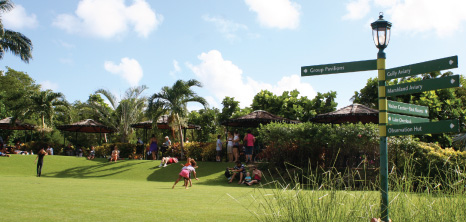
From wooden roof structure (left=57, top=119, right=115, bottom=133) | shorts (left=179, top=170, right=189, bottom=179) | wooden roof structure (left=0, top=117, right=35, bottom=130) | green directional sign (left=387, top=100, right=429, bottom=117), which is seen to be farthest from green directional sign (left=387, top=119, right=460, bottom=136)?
wooden roof structure (left=0, top=117, right=35, bottom=130)

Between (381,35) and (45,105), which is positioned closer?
(381,35)

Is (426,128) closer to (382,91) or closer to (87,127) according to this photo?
(382,91)

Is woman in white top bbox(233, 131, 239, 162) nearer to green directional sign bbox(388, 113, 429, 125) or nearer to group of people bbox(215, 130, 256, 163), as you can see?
group of people bbox(215, 130, 256, 163)

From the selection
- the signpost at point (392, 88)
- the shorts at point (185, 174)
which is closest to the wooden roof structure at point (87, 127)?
the shorts at point (185, 174)

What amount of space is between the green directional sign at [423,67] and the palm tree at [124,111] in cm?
2865

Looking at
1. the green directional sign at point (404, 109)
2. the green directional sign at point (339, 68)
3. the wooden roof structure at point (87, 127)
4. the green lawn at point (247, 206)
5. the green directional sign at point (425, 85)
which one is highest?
the wooden roof structure at point (87, 127)

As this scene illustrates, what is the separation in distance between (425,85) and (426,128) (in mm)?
566

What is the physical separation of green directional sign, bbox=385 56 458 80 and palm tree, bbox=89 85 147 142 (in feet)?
94.0

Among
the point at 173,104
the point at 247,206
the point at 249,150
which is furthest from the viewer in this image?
the point at 173,104

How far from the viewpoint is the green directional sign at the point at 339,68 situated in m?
5.53

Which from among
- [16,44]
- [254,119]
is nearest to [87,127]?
[16,44]

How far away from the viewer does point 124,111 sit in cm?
3222

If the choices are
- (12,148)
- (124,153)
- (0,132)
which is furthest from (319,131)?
(0,132)

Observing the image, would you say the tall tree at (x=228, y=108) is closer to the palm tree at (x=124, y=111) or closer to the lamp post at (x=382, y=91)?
the palm tree at (x=124, y=111)
